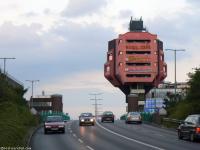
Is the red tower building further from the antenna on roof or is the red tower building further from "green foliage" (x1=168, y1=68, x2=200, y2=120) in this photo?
"green foliage" (x1=168, y1=68, x2=200, y2=120)

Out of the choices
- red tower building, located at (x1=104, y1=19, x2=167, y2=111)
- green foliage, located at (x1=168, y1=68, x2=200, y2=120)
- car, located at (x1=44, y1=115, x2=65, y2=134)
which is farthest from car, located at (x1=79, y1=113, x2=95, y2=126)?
red tower building, located at (x1=104, y1=19, x2=167, y2=111)

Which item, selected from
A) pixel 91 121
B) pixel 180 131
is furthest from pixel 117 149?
pixel 91 121

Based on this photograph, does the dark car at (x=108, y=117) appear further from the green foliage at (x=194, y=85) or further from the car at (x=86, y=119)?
the green foliage at (x=194, y=85)

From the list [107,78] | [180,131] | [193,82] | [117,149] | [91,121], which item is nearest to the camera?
[117,149]

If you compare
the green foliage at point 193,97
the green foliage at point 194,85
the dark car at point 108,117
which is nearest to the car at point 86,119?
the dark car at point 108,117

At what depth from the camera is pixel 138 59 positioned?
181m

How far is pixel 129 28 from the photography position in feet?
641

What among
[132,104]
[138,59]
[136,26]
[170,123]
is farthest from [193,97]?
[136,26]

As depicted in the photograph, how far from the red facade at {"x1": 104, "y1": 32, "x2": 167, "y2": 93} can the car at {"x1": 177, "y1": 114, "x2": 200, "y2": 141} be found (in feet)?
457

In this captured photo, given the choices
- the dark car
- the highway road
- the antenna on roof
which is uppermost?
the antenna on roof

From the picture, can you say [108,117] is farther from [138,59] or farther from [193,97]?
[138,59]

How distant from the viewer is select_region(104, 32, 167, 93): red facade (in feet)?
593

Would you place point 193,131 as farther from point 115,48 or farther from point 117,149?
point 115,48

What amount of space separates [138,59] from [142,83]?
24.9 ft
